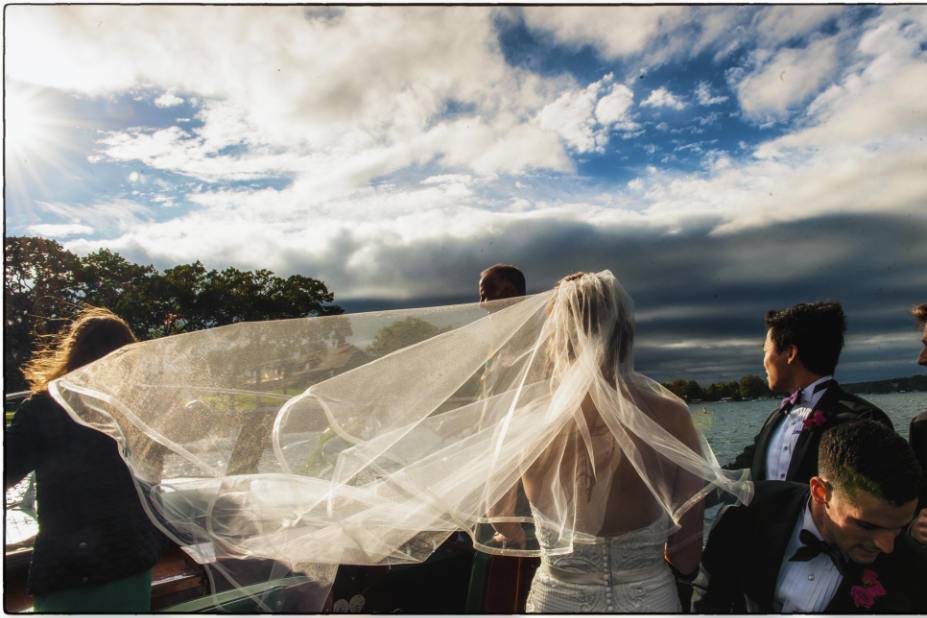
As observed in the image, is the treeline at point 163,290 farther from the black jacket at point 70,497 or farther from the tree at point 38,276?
the black jacket at point 70,497

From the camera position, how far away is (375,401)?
2.42 meters

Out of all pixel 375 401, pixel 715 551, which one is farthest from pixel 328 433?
pixel 715 551

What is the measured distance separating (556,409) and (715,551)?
2.68 feet

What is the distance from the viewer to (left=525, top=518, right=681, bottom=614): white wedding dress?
201cm

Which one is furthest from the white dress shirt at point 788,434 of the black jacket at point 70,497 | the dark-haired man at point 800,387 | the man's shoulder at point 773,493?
the black jacket at point 70,497

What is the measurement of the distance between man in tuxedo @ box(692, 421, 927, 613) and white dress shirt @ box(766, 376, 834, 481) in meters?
0.78

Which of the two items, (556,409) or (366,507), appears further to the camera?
(366,507)

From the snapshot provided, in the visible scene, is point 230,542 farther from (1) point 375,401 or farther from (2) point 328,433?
(1) point 375,401

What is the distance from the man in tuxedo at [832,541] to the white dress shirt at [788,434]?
30.7 inches

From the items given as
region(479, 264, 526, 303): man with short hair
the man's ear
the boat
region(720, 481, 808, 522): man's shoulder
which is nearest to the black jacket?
the boat

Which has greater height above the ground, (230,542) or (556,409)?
(556,409)

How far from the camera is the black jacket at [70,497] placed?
89.5 inches

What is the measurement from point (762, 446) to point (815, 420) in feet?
1.16

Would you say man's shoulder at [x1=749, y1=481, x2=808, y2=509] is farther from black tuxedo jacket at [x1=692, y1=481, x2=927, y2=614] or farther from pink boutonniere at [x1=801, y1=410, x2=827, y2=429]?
pink boutonniere at [x1=801, y1=410, x2=827, y2=429]
